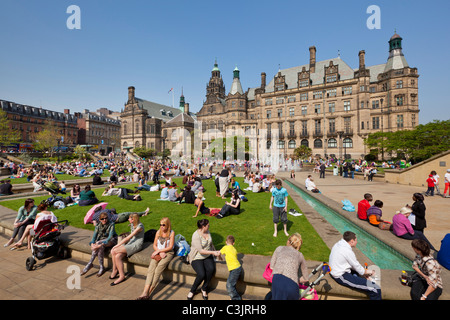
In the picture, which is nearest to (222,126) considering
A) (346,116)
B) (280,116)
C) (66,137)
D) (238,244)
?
(280,116)

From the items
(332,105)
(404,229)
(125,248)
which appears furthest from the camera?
(332,105)

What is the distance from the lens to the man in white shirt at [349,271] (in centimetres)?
348

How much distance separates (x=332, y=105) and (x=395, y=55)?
17.5 meters

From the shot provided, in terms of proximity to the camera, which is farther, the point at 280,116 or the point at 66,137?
the point at 66,137

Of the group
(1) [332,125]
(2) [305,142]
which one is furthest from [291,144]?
(1) [332,125]

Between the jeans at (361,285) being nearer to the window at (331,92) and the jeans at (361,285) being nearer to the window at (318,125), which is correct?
the window at (318,125)

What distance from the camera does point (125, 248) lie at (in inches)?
186

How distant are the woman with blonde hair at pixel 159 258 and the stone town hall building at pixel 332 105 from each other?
43.7 metres

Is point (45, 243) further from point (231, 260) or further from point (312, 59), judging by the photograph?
point (312, 59)

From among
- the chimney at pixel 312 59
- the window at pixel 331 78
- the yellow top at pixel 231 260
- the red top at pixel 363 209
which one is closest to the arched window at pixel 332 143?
the window at pixel 331 78
